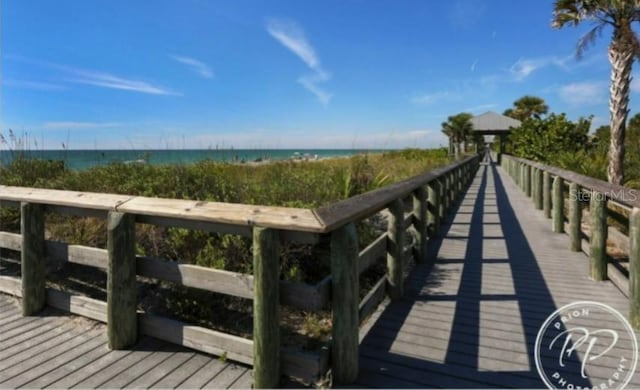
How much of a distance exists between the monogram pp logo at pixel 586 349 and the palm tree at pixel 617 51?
24.4 feet

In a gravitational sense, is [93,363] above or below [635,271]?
below

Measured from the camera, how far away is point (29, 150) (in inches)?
247

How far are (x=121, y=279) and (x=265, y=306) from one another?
1.08 m

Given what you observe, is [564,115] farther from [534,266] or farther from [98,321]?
[98,321]

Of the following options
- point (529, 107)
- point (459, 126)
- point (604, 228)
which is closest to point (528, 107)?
point (529, 107)

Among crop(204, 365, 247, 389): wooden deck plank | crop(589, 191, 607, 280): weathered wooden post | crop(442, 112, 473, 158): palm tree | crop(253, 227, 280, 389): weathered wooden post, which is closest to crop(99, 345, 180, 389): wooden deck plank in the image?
crop(204, 365, 247, 389): wooden deck plank

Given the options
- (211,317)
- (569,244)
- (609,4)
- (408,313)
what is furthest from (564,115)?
(211,317)

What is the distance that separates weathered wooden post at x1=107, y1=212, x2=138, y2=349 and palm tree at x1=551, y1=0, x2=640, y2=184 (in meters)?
9.88

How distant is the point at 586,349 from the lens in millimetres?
2357

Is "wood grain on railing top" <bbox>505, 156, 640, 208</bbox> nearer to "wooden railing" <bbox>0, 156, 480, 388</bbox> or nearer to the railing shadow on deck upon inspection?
the railing shadow on deck

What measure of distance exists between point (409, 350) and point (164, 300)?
6.57 feet

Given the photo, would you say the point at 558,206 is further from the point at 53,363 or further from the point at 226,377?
the point at 53,363

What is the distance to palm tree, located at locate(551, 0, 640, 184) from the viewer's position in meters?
8.79

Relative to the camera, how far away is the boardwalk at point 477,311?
84.5 inches
